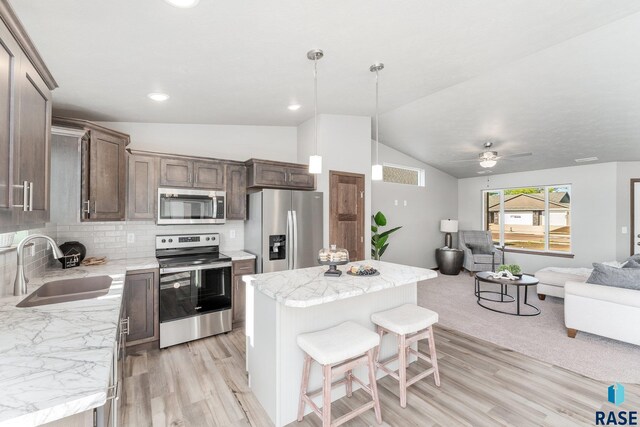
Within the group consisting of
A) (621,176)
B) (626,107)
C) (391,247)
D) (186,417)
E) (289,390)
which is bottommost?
(186,417)

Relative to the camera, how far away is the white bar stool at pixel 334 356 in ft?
5.77

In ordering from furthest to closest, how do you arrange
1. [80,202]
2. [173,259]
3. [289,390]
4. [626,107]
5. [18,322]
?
1. [626,107]
2. [173,259]
3. [80,202]
4. [289,390]
5. [18,322]

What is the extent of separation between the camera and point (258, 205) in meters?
3.66

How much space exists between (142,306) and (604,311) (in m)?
4.79

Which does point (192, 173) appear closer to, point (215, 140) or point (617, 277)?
point (215, 140)

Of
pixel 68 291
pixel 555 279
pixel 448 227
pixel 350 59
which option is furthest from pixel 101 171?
pixel 448 227

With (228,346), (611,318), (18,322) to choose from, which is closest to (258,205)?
(228,346)

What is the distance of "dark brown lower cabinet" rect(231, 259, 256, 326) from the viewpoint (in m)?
3.51

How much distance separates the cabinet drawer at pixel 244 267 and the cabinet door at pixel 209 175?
0.98m

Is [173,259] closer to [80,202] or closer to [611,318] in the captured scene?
[80,202]

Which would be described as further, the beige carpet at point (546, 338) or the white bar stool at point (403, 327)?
the beige carpet at point (546, 338)

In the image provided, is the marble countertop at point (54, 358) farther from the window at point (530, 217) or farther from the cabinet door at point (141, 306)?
the window at point (530, 217)

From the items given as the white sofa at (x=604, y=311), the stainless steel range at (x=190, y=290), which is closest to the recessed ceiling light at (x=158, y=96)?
the stainless steel range at (x=190, y=290)

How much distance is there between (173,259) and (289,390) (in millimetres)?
2098
